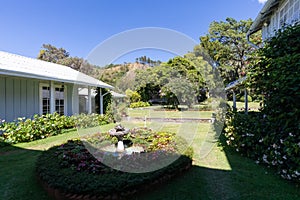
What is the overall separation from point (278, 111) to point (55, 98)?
32.0 feet

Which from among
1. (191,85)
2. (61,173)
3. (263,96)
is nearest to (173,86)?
(191,85)

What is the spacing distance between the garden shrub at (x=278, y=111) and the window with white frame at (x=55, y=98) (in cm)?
850

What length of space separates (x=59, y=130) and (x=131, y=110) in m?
6.96

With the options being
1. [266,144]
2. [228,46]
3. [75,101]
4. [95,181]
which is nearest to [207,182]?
[266,144]

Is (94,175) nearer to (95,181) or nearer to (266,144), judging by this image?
(95,181)

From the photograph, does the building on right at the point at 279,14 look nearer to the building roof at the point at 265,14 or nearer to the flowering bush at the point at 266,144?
the building roof at the point at 265,14

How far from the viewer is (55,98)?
31.6ft

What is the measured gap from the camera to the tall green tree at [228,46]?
2423cm

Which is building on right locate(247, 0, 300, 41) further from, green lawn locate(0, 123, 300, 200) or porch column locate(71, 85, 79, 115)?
porch column locate(71, 85, 79, 115)

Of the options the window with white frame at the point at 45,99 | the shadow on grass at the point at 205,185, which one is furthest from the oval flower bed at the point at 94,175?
the window with white frame at the point at 45,99

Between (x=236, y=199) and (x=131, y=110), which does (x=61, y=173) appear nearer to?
(x=236, y=199)

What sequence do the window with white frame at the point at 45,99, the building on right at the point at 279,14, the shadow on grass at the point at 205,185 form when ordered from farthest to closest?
the window with white frame at the point at 45,99 → the building on right at the point at 279,14 → the shadow on grass at the point at 205,185

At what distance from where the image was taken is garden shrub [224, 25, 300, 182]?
342 cm

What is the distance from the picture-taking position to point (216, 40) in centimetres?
2545
